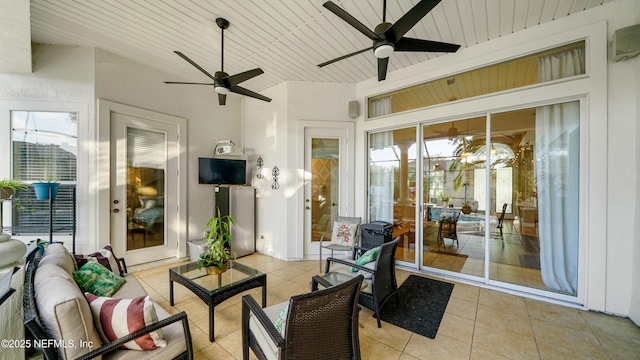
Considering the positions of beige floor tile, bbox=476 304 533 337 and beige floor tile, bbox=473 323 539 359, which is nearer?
beige floor tile, bbox=473 323 539 359

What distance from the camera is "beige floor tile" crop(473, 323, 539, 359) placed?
1959mm

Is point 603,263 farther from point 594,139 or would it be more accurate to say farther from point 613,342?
point 594,139

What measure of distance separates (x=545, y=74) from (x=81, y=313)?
15.2ft

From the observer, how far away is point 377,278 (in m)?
2.29

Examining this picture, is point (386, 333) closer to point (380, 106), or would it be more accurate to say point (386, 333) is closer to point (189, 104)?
point (380, 106)

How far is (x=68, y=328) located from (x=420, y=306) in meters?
2.90

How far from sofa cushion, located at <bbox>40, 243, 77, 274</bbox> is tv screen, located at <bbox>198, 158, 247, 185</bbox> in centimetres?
232

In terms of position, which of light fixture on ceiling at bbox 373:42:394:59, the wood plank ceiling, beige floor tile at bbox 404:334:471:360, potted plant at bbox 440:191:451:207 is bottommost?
beige floor tile at bbox 404:334:471:360

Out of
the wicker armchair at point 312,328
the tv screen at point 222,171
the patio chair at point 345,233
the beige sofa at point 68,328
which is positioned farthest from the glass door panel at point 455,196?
the beige sofa at point 68,328

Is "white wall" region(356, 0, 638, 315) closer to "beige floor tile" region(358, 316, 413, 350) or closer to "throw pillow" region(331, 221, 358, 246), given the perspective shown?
"beige floor tile" region(358, 316, 413, 350)

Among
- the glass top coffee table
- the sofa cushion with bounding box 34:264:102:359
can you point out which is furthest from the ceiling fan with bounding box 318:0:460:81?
the glass top coffee table

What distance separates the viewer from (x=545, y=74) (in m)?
2.82

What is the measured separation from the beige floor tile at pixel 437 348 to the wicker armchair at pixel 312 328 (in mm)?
761

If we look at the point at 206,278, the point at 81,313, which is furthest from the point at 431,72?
the point at 81,313
